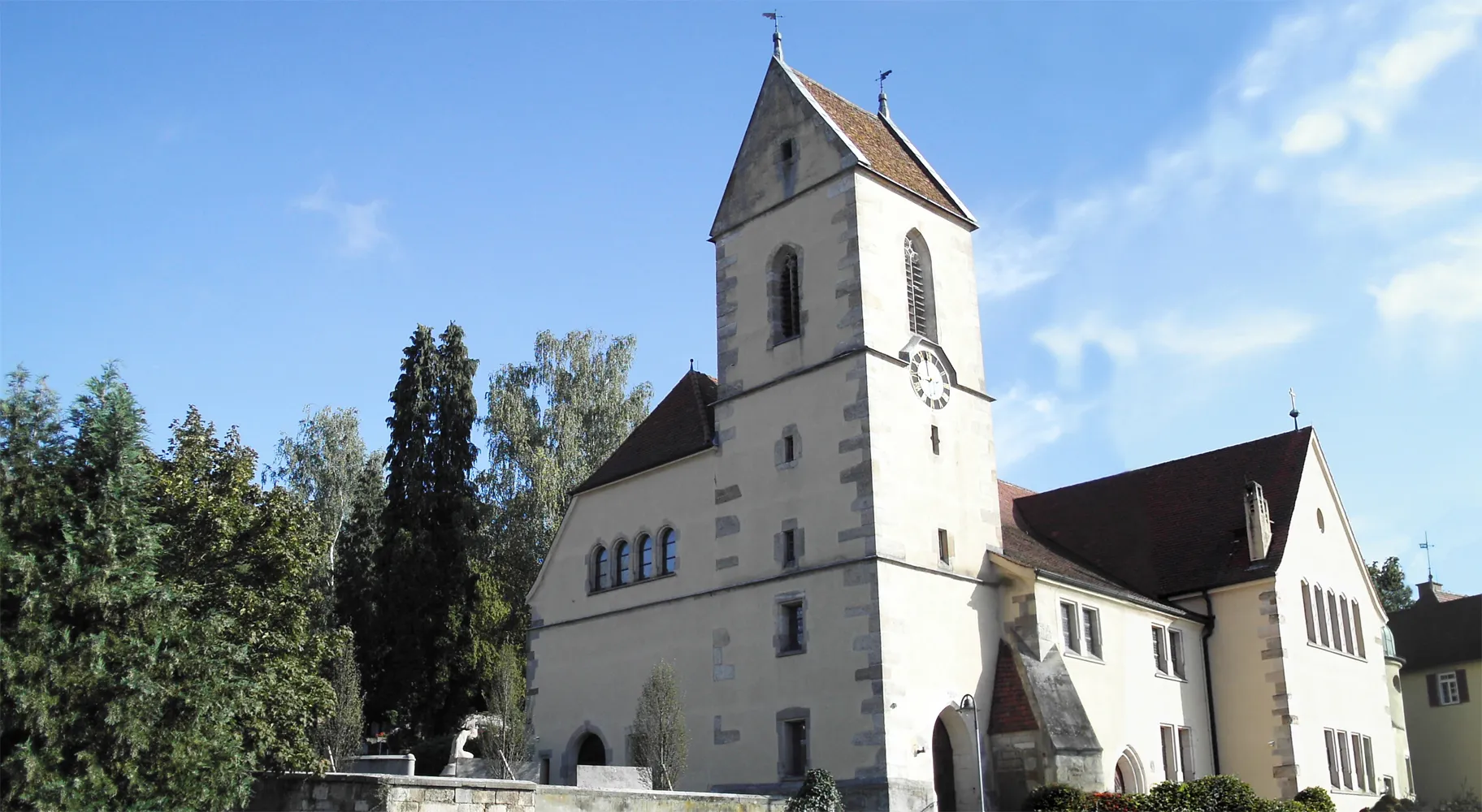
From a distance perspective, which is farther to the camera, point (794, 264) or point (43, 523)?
point (794, 264)

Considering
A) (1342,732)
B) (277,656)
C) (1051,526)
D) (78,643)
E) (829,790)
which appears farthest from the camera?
(1051,526)

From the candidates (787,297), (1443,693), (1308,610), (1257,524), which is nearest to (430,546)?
(787,297)

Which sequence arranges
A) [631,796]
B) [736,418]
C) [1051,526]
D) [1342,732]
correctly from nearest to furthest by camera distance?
[631,796], [736,418], [1342,732], [1051,526]

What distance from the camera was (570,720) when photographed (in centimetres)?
3269

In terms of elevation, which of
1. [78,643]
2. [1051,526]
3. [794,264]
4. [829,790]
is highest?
[794,264]

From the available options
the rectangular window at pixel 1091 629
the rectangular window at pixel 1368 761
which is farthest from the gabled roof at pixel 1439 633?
the rectangular window at pixel 1091 629

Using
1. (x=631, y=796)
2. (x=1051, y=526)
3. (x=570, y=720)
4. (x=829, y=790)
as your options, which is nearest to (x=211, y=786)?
(x=631, y=796)

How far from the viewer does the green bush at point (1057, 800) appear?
25766 millimetres

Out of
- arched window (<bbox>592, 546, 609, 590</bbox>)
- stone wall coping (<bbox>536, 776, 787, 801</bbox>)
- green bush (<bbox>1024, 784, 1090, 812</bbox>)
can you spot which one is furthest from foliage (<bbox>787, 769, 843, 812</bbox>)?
arched window (<bbox>592, 546, 609, 590</bbox>)

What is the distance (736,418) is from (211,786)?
15372 mm

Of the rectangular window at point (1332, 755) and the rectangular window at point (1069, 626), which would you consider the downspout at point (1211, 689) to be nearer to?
the rectangular window at point (1332, 755)

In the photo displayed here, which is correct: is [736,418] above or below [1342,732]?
above

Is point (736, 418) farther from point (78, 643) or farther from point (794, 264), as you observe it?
point (78, 643)

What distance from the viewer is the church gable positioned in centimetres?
3083
